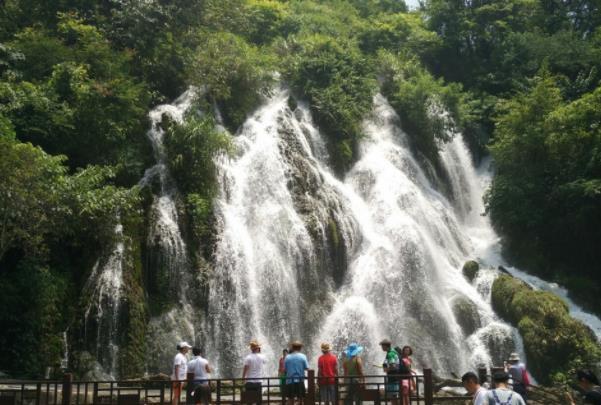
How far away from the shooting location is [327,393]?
38.9ft

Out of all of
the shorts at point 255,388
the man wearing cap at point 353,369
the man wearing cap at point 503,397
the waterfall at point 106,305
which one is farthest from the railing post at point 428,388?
the waterfall at point 106,305

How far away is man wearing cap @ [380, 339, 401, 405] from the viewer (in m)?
12.2

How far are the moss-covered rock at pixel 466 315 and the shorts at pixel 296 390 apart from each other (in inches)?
481

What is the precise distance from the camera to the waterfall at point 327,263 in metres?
21.2

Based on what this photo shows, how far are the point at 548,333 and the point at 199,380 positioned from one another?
14.7 metres

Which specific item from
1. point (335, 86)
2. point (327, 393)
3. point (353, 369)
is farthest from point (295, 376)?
point (335, 86)

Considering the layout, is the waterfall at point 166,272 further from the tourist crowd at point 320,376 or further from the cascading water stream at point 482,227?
the cascading water stream at point 482,227

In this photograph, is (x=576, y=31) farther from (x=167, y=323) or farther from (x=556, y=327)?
(x=167, y=323)

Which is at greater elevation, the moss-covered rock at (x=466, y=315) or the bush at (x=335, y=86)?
the bush at (x=335, y=86)

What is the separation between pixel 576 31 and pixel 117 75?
30.0m

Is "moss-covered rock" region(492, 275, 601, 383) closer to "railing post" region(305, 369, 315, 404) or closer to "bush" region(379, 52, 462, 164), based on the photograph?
"railing post" region(305, 369, 315, 404)

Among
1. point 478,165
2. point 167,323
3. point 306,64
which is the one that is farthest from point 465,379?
point 478,165

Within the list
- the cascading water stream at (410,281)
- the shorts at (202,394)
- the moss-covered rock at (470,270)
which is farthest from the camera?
the moss-covered rock at (470,270)

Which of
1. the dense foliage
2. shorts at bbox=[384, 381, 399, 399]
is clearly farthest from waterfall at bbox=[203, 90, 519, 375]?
shorts at bbox=[384, 381, 399, 399]
